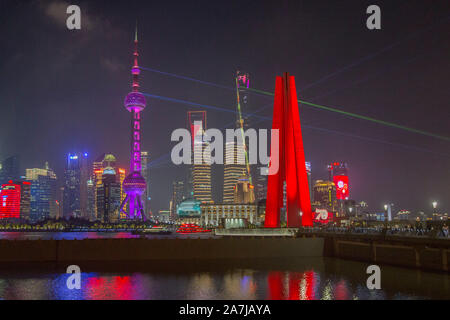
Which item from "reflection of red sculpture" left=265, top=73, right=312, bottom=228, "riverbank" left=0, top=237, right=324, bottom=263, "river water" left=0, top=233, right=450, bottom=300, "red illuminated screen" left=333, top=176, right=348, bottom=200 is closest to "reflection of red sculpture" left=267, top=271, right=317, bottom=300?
"river water" left=0, top=233, right=450, bottom=300

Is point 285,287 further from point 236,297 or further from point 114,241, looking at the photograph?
point 114,241

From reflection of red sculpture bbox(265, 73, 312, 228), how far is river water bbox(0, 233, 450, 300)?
2025 centimetres

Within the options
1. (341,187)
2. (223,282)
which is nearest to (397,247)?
(223,282)

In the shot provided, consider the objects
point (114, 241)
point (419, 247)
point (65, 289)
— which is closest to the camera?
point (65, 289)

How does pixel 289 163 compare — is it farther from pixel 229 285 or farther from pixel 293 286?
pixel 229 285

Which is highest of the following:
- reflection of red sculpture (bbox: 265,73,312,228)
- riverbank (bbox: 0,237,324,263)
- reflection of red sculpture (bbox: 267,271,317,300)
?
reflection of red sculpture (bbox: 265,73,312,228)

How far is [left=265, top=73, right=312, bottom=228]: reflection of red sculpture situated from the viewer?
201 ft

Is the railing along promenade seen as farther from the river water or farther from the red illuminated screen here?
the red illuminated screen

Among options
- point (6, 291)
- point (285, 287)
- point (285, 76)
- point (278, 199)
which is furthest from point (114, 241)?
point (285, 76)

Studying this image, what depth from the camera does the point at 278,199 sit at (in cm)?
6366

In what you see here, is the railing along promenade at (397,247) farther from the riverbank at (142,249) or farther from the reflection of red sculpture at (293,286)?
the reflection of red sculpture at (293,286)

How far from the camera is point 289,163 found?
61188 millimetres
